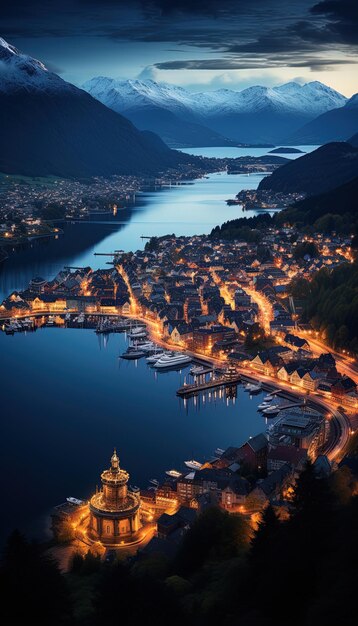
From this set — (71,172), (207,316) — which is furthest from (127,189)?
(207,316)

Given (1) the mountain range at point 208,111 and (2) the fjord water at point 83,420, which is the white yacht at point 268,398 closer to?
(2) the fjord water at point 83,420

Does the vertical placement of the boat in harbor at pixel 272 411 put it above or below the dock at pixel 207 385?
above

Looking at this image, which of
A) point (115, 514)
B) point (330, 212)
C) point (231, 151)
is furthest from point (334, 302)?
point (231, 151)

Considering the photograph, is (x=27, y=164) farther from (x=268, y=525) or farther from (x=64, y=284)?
(x=268, y=525)

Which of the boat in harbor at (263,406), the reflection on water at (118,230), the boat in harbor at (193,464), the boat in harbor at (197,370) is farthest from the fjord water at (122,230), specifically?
the boat in harbor at (193,464)

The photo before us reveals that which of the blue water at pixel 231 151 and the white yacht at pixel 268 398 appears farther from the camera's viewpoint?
the blue water at pixel 231 151

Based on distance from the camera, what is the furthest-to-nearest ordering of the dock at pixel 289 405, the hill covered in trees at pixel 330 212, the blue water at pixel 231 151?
the blue water at pixel 231 151
the hill covered in trees at pixel 330 212
the dock at pixel 289 405
